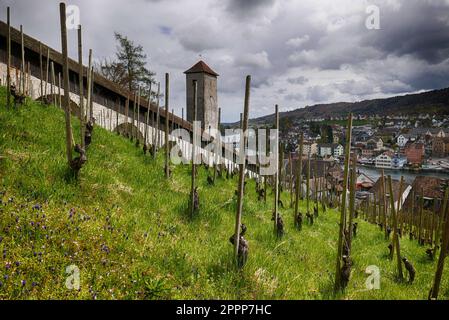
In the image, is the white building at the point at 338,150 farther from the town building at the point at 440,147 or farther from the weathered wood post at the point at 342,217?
the weathered wood post at the point at 342,217

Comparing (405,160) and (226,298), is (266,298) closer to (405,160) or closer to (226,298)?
(226,298)

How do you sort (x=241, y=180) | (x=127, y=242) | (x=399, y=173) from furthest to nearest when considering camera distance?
(x=399, y=173), (x=241, y=180), (x=127, y=242)

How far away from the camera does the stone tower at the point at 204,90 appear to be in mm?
32531

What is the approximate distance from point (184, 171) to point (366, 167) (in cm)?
16780

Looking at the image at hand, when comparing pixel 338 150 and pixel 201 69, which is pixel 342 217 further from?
pixel 338 150

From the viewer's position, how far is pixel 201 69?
108 ft

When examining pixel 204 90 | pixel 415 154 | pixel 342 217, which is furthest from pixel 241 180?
pixel 415 154

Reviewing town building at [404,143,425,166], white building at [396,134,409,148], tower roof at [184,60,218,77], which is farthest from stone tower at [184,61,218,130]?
white building at [396,134,409,148]

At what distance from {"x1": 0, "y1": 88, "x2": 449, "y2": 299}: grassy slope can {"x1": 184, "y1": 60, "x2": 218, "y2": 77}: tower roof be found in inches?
1088

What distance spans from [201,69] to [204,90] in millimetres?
2432

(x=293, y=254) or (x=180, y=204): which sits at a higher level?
(x=180, y=204)
